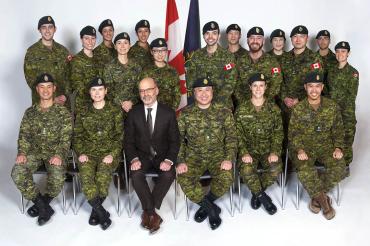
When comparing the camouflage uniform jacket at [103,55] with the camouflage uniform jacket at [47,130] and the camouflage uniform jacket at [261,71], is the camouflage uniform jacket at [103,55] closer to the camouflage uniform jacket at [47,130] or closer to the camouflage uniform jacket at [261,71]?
the camouflage uniform jacket at [47,130]

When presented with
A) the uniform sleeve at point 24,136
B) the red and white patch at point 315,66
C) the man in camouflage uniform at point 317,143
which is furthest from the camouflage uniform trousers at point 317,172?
the uniform sleeve at point 24,136

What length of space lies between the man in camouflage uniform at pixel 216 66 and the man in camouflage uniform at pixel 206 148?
2.51 ft

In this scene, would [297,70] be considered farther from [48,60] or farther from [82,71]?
[48,60]

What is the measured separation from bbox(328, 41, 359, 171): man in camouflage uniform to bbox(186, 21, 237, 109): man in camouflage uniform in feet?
4.42

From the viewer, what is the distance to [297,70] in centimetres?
686

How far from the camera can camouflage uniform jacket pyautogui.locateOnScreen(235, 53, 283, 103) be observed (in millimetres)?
6617

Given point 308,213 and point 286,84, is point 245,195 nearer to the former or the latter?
point 308,213

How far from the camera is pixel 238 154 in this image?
6.00 metres

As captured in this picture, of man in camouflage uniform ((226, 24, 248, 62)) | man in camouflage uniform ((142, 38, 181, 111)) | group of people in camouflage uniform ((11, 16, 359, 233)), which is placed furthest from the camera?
man in camouflage uniform ((226, 24, 248, 62))

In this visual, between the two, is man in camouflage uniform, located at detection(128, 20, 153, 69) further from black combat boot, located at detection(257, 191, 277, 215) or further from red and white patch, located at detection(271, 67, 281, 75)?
black combat boot, located at detection(257, 191, 277, 215)

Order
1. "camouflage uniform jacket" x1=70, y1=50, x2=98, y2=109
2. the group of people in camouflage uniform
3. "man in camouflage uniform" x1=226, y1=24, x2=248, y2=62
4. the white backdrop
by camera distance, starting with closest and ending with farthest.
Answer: the group of people in camouflage uniform
"camouflage uniform jacket" x1=70, y1=50, x2=98, y2=109
"man in camouflage uniform" x1=226, y1=24, x2=248, y2=62
the white backdrop

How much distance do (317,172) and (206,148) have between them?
127 cm

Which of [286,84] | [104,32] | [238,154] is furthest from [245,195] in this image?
[104,32]

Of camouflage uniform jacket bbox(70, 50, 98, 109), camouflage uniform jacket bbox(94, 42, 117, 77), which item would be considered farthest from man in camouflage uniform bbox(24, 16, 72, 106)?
camouflage uniform jacket bbox(94, 42, 117, 77)
